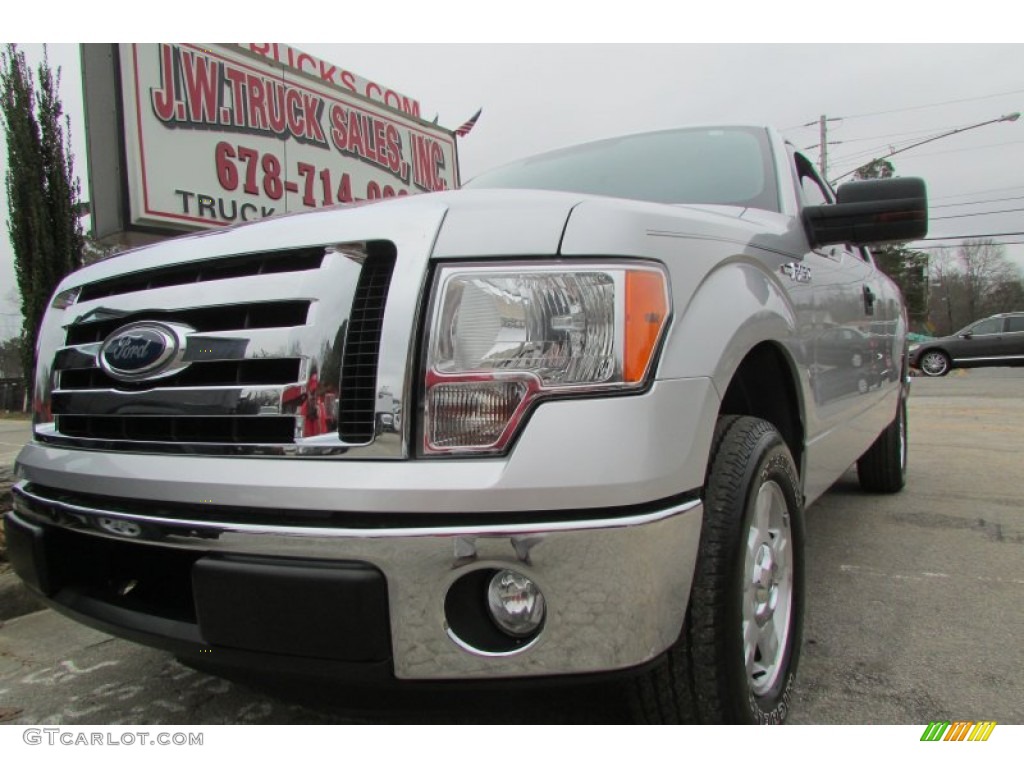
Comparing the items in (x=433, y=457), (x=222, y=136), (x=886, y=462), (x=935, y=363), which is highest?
(x=222, y=136)

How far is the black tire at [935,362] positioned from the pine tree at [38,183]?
67.5ft

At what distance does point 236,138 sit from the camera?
5398 mm

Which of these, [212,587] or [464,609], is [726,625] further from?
[212,587]

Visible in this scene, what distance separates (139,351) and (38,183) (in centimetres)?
722

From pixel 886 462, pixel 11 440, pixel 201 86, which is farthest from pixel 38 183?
pixel 886 462

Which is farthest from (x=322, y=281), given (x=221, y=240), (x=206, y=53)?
(x=206, y=53)

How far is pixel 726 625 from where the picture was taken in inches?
54.2

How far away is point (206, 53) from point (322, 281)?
15.7 ft

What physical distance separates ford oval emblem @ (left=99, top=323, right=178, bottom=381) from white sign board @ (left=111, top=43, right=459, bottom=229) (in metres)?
2.97

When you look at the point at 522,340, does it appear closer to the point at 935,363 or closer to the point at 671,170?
the point at 671,170

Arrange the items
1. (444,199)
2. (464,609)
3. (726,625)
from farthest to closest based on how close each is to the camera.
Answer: (444,199)
(726,625)
(464,609)

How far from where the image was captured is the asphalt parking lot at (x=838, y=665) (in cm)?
178

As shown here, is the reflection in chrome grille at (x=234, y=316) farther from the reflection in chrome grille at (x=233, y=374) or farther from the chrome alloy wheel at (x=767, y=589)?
the chrome alloy wheel at (x=767, y=589)
